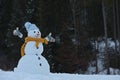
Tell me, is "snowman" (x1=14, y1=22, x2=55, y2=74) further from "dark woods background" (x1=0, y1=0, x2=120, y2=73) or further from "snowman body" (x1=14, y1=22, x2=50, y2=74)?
"dark woods background" (x1=0, y1=0, x2=120, y2=73)

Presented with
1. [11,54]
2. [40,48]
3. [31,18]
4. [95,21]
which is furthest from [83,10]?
[40,48]

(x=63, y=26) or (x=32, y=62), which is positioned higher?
(x=63, y=26)

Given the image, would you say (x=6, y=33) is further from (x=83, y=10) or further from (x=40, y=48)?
(x=40, y=48)

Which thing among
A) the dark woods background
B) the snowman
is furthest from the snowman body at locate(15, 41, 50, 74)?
the dark woods background

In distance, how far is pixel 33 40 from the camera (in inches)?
449

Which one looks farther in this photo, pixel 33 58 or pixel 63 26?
pixel 63 26

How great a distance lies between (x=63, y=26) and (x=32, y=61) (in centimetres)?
1733

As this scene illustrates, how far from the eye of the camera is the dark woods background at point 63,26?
1067 inches

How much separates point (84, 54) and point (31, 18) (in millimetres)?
4460

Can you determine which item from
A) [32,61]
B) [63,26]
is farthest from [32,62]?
[63,26]

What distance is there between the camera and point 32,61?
1122 centimetres

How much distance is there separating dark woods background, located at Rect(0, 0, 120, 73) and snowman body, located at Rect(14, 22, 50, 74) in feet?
49.9

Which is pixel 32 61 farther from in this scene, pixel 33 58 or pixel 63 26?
pixel 63 26

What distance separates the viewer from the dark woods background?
27.1 meters
